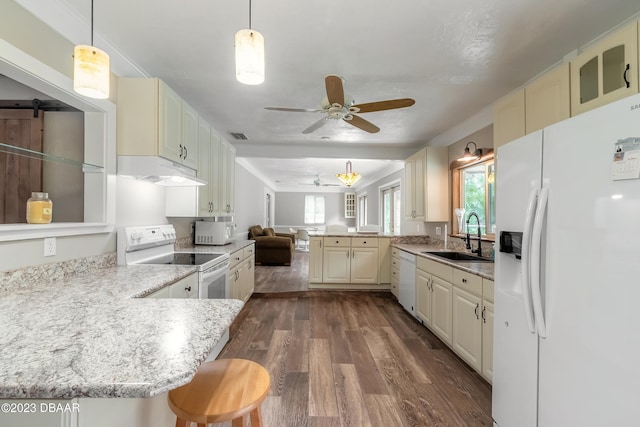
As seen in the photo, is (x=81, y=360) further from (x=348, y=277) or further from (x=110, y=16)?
(x=348, y=277)

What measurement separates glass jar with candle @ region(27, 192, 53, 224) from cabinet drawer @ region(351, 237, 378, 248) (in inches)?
143

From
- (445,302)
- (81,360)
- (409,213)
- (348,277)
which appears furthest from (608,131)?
(348,277)

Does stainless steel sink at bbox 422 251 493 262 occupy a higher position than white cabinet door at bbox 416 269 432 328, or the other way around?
stainless steel sink at bbox 422 251 493 262

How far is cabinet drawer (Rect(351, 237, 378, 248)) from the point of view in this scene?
4465 millimetres

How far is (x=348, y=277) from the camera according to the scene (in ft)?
14.7

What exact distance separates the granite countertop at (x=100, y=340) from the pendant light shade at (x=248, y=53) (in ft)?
3.30

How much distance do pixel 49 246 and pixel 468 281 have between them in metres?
2.85

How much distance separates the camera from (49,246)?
154 cm

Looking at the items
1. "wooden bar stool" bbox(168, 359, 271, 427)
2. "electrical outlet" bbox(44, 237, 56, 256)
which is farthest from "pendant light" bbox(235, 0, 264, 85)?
"electrical outlet" bbox(44, 237, 56, 256)

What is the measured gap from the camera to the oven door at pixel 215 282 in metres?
2.19

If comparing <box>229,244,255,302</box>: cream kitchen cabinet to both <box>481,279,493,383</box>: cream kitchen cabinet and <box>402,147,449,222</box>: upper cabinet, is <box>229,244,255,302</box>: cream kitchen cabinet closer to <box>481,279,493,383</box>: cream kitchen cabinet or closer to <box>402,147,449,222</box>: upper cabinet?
<box>481,279,493,383</box>: cream kitchen cabinet

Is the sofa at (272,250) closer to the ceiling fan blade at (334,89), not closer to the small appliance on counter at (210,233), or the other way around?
the small appliance on counter at (210,233)

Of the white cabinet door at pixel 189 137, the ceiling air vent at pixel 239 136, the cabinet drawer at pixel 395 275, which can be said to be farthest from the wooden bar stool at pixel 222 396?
the ceiling air vent at pixel 239 136

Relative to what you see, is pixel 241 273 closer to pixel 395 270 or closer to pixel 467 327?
pixel 395 270
